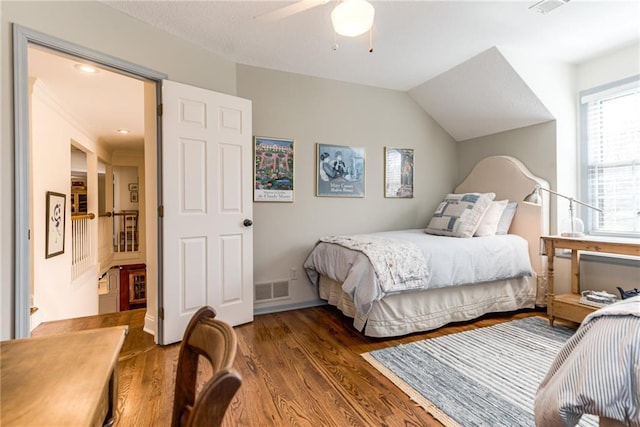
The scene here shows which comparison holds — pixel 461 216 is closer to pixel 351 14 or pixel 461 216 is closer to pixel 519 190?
pixel 519 190

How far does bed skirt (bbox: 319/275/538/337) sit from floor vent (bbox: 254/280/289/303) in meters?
0.40

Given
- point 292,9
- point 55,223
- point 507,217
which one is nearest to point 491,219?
point 507,217

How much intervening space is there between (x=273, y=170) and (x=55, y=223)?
269 cm

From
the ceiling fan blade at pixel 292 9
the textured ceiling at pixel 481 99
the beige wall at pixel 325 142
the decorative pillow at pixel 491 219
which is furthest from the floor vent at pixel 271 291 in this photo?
the textured ceiling at pixel 481 99

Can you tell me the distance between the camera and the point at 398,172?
394 centimetres

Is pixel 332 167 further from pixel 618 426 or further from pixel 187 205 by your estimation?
pixel 618 426

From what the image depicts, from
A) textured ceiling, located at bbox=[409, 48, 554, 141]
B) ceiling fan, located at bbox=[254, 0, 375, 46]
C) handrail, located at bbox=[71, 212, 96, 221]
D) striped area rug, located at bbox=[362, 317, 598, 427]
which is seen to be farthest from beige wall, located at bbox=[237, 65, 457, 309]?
handrail, located at bbox=[71, 212, 96, 221]

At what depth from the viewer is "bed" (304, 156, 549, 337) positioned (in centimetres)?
246

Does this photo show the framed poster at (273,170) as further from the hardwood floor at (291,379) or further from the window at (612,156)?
the window at (612,156)

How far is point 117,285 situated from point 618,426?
8005 mm

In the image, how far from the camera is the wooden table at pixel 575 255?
2.36m

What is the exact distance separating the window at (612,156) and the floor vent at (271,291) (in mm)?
3275

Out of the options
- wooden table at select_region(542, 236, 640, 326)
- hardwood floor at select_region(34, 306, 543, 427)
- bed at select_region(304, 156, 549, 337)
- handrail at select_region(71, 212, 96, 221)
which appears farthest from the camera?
handrail at select_region(71, 212, 96, 221)

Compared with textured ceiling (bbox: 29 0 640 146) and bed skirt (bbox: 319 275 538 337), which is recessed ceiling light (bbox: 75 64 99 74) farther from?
bed skirt (bbox: 319 275 538 337)
